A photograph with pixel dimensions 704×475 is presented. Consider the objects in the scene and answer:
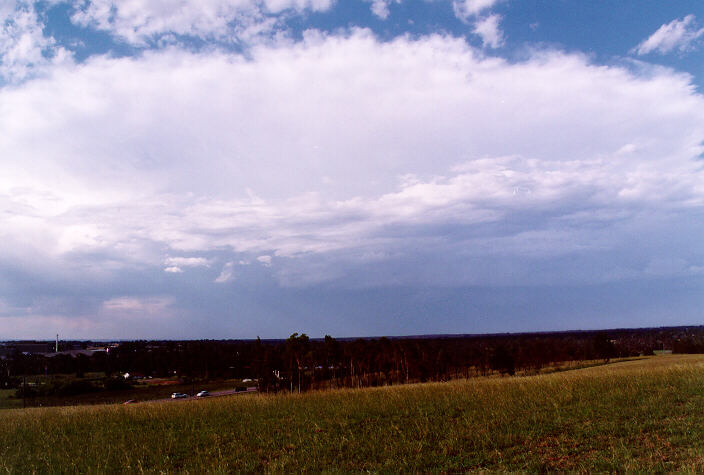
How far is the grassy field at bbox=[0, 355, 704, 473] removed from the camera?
9953mm

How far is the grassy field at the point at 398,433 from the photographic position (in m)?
9.95

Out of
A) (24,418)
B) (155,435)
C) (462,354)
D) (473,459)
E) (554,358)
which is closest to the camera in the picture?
(473,459)

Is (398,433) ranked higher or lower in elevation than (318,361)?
higher

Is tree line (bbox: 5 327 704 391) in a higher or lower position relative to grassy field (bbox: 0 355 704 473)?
lower

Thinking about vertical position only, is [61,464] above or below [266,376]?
above

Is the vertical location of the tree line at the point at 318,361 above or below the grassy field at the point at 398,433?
below

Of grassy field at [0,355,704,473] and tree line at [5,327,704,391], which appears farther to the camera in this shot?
tree line at [5,327,704,391]

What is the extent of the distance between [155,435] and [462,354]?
10381cm

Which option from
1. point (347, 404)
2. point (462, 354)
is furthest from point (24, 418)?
point (462, 354)

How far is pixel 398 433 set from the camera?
1274 cm

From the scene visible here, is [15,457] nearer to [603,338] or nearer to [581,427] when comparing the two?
[581,427]

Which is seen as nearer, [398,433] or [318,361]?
[398,433]

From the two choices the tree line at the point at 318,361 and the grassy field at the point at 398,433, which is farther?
the tree line at the point at 318,361

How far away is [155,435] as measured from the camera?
14172mm
